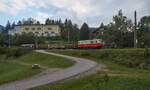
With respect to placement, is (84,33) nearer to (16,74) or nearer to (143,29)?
(143,29)

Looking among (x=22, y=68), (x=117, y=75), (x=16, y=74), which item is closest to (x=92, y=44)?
(x=22, y=68)

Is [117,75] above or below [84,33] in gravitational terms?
below

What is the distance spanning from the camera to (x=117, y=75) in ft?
37.6

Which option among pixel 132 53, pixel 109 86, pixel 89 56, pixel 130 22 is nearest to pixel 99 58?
pixel 89 56

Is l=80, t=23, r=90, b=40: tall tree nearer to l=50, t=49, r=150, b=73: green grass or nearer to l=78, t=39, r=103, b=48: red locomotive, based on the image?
l=78, t=39, r=103, b=48: red locomotive

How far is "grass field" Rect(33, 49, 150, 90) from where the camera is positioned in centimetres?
834

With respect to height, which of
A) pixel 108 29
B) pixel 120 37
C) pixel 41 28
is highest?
pixel 41 28

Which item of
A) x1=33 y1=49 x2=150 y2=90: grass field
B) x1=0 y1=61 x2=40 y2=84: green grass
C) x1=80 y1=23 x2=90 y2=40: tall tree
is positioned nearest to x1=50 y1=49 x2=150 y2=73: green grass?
x1=33 y1=49 x2=150 y2=90: grass field

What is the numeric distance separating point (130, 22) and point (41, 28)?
244ft

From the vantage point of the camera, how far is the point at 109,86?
823 cm

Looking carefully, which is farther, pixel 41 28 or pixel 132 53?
pixel 41 28

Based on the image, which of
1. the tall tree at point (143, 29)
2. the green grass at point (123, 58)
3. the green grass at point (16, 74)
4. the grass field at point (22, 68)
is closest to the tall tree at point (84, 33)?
the tall tree at point (143, 29)

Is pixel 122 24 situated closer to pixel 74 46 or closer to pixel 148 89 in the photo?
pixel 74 46

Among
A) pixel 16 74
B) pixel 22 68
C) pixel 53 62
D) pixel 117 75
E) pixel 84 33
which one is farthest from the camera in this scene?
pixel 84 33
